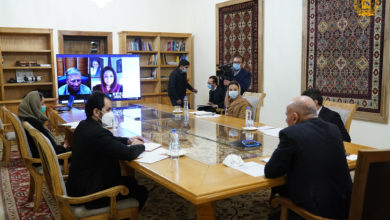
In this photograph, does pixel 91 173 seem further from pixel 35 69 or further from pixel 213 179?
pixel 35 69

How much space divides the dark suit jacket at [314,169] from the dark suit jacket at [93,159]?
995 millimetres

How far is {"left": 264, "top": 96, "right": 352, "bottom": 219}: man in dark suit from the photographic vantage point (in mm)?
1920

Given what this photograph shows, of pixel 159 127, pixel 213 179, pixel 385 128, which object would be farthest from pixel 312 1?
pixel 213 179

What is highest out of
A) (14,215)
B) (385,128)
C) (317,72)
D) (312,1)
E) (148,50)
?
(312,1)

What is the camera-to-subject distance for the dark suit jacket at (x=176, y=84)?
23.1ft

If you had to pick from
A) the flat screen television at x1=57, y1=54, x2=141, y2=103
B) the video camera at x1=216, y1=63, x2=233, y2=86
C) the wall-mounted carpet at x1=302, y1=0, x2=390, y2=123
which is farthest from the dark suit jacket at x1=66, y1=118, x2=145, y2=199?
the video camera at x1=216, y1=63, x2=233, y2=86

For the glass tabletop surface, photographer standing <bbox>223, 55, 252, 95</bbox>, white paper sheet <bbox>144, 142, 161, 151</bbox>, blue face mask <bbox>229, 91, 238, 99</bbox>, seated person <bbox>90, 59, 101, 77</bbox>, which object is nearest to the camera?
the glass tabletop surface

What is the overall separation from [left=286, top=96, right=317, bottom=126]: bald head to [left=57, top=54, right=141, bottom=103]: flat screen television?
4401 millimetres

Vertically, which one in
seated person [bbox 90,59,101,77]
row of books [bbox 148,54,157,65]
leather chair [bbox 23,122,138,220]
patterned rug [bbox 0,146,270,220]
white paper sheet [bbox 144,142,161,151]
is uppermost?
row of books [bbox 148,54,157,65]

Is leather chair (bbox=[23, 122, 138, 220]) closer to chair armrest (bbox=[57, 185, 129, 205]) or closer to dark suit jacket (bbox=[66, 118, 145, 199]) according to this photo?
chair armrest (bbox=[57, 185, 129, 205])

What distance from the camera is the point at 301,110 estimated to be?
2145mm

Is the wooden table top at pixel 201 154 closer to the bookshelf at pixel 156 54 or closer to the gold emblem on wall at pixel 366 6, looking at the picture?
the gold emblem on wall at pixel 366 6

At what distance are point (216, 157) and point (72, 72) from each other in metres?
4.21

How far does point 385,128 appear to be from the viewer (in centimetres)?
489
